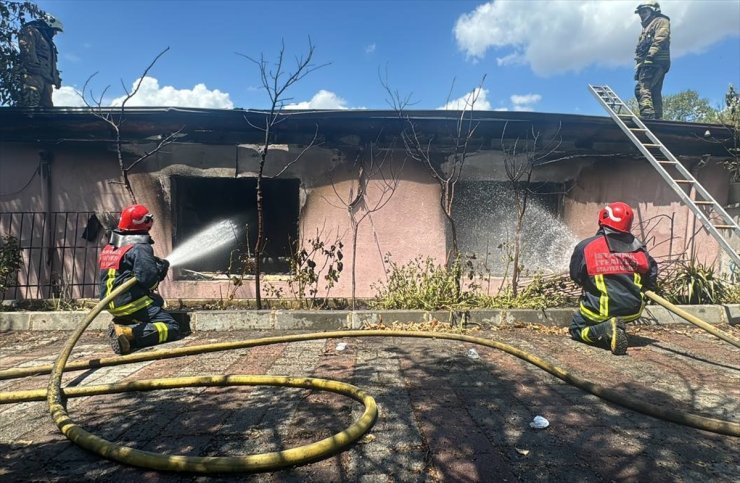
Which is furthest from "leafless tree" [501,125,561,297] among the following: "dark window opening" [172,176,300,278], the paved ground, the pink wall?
"dark window opening" [172,176,300,278]

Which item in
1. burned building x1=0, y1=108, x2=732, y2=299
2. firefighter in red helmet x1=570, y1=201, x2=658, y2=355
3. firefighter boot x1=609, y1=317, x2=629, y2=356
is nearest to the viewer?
firefighter boot x1=609, y1=317, x2=629, y2=356

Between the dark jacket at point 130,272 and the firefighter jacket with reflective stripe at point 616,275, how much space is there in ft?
16.2

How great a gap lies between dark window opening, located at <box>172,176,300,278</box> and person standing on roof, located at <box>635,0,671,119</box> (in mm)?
7525

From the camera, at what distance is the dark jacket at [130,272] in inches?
186

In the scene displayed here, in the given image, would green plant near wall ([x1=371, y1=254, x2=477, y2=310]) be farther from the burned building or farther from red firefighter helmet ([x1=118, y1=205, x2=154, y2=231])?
red firefighter helmet ([x1=118, y1=205, x2=154, y2=231])

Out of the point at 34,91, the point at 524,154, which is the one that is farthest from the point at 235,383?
the point at 34,91

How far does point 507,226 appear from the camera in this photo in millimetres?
7156

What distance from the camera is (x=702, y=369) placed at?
13.0 ft

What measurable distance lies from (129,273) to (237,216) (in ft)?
13.2

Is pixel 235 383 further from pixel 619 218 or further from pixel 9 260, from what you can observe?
pixel 9 260

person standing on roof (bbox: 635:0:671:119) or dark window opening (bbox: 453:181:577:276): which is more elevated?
person standing on roof (bbox: 635:0:671:119)

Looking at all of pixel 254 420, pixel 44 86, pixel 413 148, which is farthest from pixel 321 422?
pixel 44 86

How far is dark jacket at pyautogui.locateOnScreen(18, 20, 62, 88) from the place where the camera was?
8469 millimetres

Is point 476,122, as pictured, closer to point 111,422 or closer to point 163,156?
point 163,156
